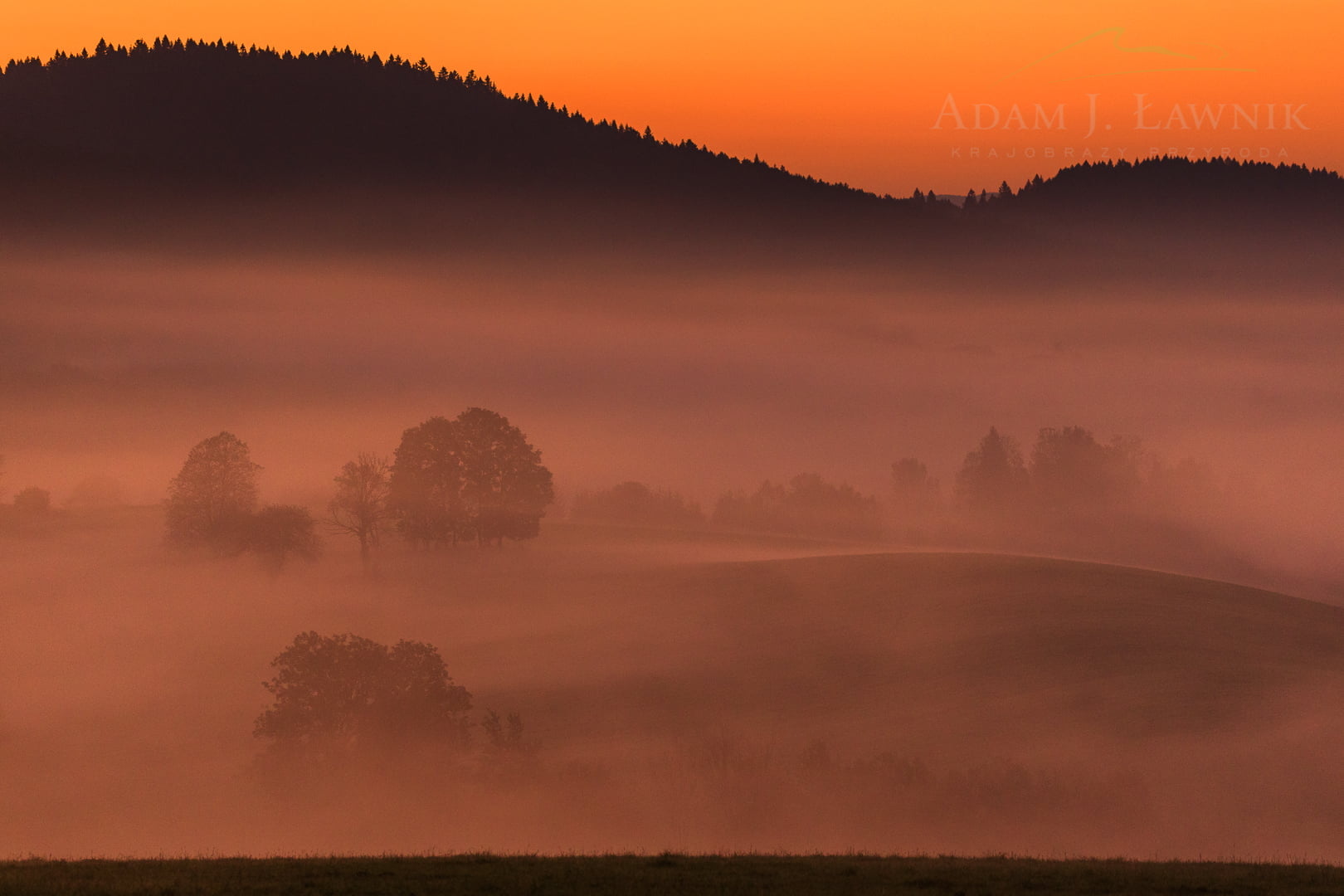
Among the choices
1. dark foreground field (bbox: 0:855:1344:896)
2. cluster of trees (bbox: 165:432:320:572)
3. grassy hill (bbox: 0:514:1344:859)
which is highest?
cluster of trees (bbox: 165:432:320:572)

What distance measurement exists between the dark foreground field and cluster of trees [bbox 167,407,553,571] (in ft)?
253

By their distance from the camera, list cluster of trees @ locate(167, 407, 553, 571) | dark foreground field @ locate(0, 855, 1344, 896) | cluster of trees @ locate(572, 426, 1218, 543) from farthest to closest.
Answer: cluster of trees @ locate(572, 426, 1218, 543)
cluster of trees @ locate(167, 407, 553, 571)
dark foreground field @ locate(0, 855, 1344, 896)

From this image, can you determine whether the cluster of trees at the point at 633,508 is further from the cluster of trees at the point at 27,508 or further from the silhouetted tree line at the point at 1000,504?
the cluster of trees at the point at 27,508

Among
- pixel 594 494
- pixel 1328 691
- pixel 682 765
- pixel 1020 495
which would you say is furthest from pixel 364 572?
pixel 1020 495

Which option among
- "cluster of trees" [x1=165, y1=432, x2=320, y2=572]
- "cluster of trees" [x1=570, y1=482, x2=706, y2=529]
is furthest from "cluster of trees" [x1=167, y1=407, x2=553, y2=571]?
"cluster of trees" [x1=570, y1=482, x2=706, y2=529]

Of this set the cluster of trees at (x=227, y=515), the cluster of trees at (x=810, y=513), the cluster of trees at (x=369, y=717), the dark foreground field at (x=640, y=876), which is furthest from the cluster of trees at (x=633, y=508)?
the dark foreground field at (x=640, y=876)

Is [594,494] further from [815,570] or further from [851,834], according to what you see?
[851,834]

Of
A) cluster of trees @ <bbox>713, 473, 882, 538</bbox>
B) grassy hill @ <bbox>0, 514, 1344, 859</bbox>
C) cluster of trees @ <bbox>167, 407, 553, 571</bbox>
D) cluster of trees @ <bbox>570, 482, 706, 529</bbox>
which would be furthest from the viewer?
cluster of trees @ <bbox>713, 473, 882, 538</bbox>

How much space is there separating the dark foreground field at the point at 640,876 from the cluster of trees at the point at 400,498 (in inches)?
3039

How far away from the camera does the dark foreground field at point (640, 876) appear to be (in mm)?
24844

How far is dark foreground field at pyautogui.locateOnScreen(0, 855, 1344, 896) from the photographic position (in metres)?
24.8

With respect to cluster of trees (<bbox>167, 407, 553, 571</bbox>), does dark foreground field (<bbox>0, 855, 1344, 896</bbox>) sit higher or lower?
lower

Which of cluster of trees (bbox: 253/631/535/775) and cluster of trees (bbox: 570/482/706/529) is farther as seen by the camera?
cluster of trees (bbox: 570/482/706/529)

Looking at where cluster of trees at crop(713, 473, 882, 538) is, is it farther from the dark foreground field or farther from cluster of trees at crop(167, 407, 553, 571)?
the dark foreground field
